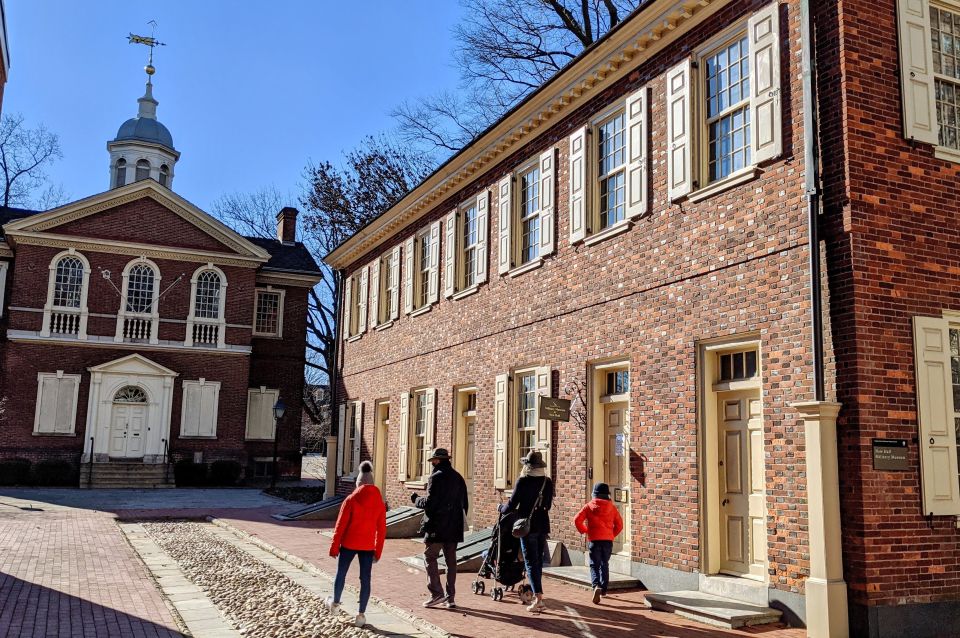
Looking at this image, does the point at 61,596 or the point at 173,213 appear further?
the point at 173,213

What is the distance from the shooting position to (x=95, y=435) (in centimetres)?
2952

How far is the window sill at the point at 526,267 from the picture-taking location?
44.6 ft

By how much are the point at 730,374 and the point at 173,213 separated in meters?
26.9

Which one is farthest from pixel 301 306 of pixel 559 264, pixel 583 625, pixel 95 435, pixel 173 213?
pixel 583 625

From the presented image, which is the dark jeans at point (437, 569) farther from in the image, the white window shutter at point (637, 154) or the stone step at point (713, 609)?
the white window shutter at point (637, 154)

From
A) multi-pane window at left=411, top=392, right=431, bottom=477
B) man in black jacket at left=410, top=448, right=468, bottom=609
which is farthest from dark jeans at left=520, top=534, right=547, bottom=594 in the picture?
multi-pane window at left=411, top=392, right=431, bottom=477

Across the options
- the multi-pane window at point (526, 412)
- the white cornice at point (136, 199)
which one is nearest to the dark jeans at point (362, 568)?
the multi-pane window at point (526, 412)

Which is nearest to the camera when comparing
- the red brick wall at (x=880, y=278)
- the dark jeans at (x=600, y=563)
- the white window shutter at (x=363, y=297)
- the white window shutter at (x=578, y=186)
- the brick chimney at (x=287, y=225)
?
the red brick wall at (x=880, y=278)

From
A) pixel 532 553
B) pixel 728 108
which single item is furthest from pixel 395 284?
pixel 532 553

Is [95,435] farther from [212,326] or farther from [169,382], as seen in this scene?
[212,326]

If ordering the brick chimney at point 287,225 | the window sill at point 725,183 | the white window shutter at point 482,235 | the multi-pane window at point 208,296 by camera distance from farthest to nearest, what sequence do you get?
1. the brick chimney at point 287,225
2. the multi-pane window at point 208,296
3. the white window shutter at point 482,235
4. the window sill at point 725,183

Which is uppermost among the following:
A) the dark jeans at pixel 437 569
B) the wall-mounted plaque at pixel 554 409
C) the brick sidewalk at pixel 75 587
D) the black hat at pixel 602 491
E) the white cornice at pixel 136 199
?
the white cornice at pixel 136 199

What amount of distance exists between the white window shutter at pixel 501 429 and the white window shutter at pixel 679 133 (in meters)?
4.96

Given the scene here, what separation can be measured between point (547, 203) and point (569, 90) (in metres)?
1.77
